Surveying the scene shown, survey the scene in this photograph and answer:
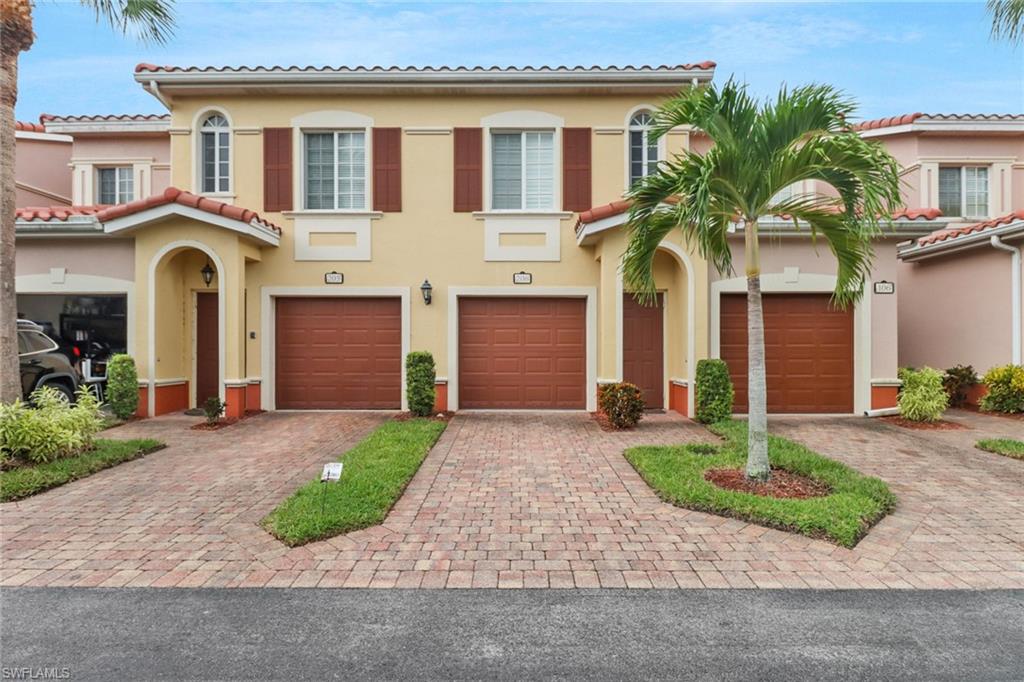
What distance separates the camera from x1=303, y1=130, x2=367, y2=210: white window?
11.2 metres

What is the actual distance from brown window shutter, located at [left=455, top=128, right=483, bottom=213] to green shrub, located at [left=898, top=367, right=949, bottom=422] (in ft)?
28.2

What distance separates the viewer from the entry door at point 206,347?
11.2 metres

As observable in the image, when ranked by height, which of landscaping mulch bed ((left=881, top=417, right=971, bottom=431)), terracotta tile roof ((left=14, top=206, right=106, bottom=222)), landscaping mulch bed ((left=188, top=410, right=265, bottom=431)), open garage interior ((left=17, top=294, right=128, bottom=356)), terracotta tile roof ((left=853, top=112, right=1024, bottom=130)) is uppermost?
terracotta tile roof ((left=853, top=112, right=1024, bottom=130))

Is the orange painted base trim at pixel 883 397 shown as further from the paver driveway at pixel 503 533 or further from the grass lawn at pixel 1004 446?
the paver driveway at pixel 503 533

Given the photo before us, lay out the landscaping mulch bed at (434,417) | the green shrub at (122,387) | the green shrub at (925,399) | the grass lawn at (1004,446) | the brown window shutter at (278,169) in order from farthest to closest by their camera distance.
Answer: the brown window shutter at (278,169) < the landscaping mulch bed at (434,417) < the green shrub at (122,387) < the green shrub at (925,399) < the grass lawn at (1004,446)

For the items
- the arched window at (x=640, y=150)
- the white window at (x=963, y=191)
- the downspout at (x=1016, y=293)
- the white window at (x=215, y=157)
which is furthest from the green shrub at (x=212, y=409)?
the white window at (x=963, y=191)

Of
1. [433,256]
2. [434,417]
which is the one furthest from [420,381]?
[433,256]

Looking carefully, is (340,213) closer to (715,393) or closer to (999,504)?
(715,393)

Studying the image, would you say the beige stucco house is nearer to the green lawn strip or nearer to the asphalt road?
the green lawn strip

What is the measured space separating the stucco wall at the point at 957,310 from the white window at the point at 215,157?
51.7ft

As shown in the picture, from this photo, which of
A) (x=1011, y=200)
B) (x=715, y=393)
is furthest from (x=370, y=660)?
(x=1011, y=200)

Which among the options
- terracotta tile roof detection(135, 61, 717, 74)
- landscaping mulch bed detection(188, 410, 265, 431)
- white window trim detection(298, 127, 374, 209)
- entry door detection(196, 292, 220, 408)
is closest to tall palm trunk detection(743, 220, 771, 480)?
terracotta tile roof detection(135, 61, 717, 74)

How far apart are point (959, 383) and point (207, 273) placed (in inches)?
604

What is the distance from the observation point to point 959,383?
11188 mm
